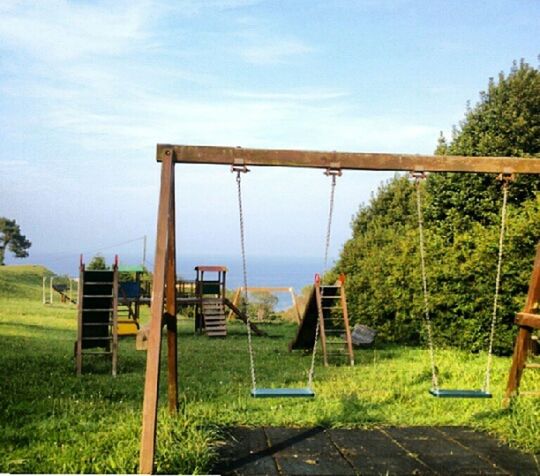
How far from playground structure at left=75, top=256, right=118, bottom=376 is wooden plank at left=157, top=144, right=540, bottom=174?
458 centimetres

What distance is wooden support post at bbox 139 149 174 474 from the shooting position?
15.8 ft

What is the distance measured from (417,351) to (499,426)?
621 centimetres

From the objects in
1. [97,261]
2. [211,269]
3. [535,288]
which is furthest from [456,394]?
[97,261]

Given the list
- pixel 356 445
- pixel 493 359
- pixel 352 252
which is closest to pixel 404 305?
pixel 493 359

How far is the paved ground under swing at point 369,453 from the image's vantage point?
5.08 metres

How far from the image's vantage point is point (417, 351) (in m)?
12.5

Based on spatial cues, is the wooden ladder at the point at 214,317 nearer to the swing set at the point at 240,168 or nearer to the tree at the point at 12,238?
the swing set at the point at 240,168

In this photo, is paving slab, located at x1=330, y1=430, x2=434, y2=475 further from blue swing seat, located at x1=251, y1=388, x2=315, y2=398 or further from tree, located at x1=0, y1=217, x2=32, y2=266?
tree, located at x1=0, y1=217, x2=32, y2=266

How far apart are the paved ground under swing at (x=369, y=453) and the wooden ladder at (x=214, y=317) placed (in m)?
9.39

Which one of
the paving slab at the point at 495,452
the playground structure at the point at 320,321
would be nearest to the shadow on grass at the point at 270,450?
the paving slab at the point at 495,452

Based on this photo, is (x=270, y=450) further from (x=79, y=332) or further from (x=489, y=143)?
(x=489, y=143)

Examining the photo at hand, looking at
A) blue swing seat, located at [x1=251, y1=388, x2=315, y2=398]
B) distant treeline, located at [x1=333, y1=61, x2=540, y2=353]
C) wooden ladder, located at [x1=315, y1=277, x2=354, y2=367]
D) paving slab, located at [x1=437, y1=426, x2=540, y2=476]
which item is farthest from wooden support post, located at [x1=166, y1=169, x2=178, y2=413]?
distant treeline, located at [x1=333, y1=61, x2=540, y2=353]

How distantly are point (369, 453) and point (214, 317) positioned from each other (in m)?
10.5

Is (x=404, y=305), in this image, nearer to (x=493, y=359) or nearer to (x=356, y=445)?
(x=493, y=359)
